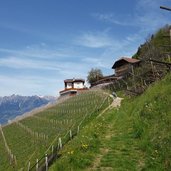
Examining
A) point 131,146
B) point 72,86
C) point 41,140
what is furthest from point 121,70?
point 131,146

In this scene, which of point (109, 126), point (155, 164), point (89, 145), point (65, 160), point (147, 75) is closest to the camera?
point (155, 164)

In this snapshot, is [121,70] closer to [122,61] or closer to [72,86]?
[122,61]

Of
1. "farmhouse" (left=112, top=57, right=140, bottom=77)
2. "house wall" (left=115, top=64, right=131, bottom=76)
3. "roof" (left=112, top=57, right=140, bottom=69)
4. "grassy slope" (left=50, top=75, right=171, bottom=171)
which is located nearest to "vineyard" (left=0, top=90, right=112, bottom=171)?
"grassy slope" (left=50, top=75, right=171, bottom=171)

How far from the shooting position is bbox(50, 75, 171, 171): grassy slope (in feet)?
61.4

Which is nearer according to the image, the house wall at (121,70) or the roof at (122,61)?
the roof at (122,61)

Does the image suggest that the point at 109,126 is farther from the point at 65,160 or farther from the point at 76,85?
the point at 76,85

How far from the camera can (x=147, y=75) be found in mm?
49906

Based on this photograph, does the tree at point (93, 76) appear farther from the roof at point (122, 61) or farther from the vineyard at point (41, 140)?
the vineyard at point (41, 140)

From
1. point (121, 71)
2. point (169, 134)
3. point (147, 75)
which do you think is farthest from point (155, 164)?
point (121, 71)

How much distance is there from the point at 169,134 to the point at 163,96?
27.0ft

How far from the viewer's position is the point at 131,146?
22.5 metres

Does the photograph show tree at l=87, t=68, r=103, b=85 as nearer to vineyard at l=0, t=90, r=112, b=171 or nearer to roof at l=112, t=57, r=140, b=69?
roof at l=112, t=57, r=140, b=69

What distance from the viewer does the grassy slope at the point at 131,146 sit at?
18719 mm

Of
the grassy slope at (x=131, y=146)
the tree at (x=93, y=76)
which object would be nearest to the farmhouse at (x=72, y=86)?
the tree at (x=93, y=76)
